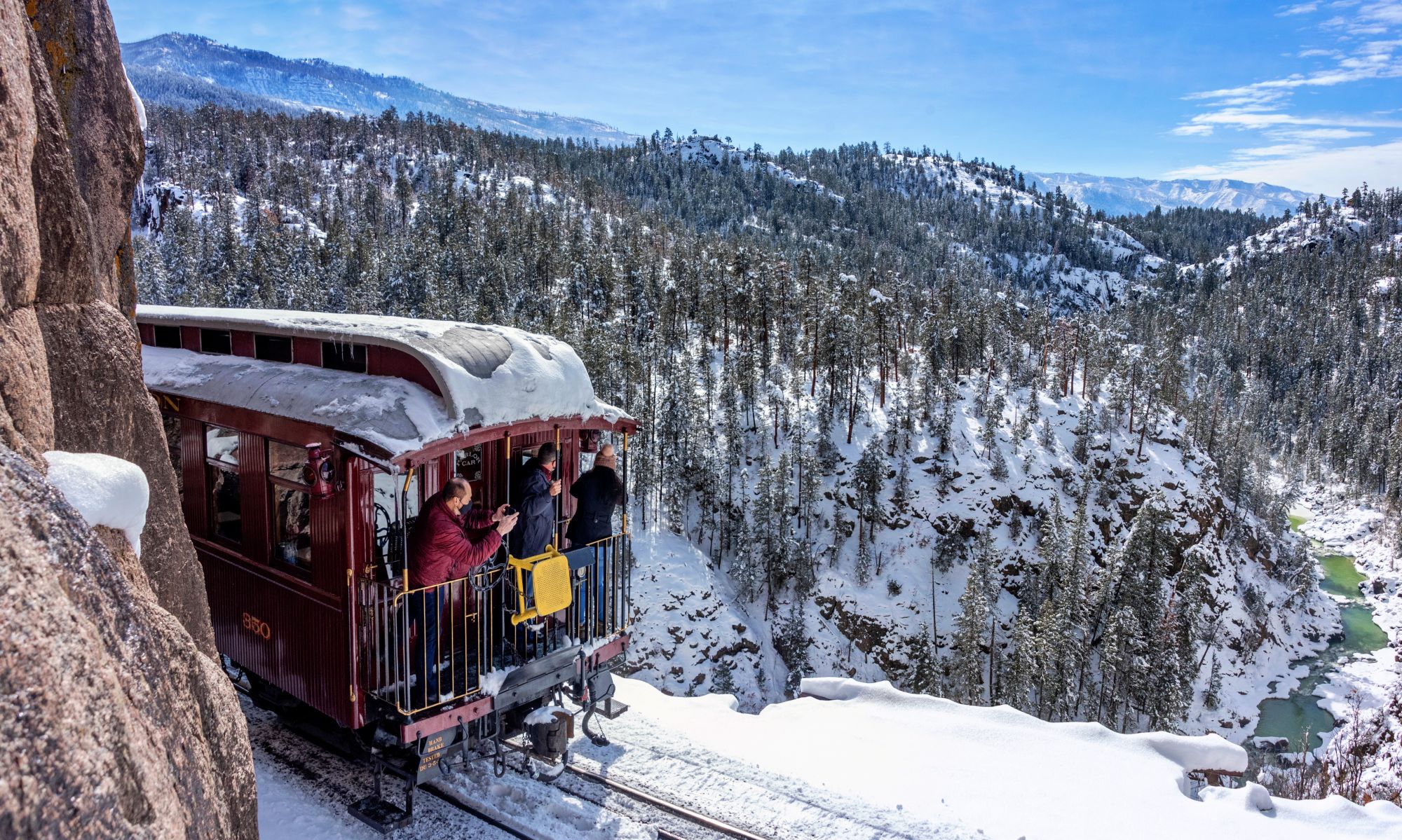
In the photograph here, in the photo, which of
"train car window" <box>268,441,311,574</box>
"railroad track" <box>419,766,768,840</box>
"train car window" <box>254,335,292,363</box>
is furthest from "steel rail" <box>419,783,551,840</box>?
"train car window" <box>254,335,292,363</box>

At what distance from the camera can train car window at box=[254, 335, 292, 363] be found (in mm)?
9078

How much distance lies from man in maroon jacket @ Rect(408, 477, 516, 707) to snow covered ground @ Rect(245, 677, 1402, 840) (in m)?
1.48

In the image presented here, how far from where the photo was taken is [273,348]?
364 inches

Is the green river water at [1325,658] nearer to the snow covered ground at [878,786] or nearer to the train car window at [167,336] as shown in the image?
the snow covered ground at [878,786]

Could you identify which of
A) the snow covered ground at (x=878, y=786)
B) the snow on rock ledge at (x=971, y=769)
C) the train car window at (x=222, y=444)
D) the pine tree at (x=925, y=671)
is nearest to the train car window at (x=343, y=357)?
the train car window at (x=222, y=444)

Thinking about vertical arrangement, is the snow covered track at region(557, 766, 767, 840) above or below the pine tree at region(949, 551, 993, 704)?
above

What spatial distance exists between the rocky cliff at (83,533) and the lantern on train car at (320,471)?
1.66m

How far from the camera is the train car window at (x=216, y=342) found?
386 inches

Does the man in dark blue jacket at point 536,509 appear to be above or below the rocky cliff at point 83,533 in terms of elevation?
below

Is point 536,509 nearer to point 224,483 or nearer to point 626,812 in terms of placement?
point 626,812

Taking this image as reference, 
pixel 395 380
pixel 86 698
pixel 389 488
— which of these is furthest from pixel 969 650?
pixel 86 698

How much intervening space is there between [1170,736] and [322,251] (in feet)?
308

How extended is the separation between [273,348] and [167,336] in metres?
2.55

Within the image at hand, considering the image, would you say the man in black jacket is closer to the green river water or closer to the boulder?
the boulder
